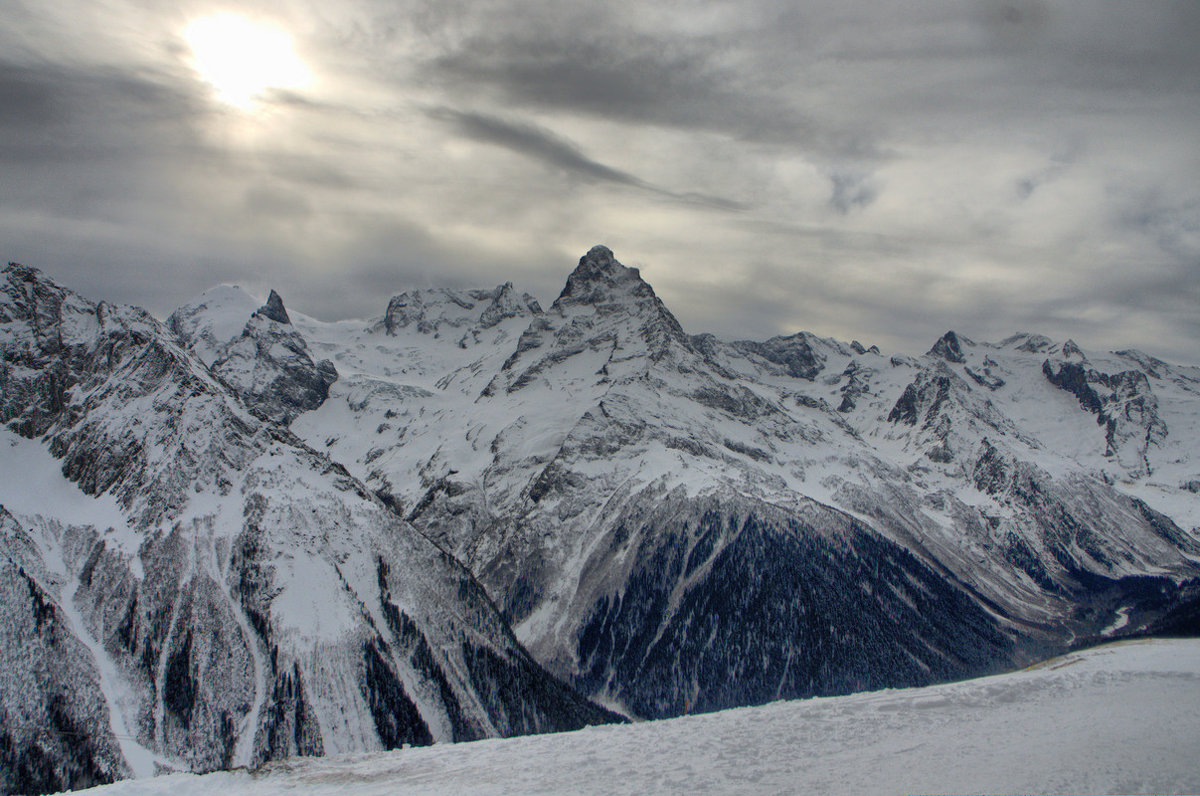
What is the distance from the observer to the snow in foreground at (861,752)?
3878 cm

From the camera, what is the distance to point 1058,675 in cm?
5528

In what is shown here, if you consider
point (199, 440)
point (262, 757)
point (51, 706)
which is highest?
point (199, 440)

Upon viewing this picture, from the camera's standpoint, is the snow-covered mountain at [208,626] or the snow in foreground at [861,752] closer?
the snow in foreground at [861,752]

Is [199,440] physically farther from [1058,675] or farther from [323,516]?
[1058,675]

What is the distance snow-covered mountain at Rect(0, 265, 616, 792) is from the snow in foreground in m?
110

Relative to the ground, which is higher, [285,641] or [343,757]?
[343,757]

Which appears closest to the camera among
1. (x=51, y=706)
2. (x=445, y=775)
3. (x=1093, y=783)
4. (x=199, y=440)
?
(x=1093, y=783)

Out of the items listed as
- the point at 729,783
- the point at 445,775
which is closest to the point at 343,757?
the point at 445,775

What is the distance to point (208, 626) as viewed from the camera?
162 metres

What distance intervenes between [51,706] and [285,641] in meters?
38.5

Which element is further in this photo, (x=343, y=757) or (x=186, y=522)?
(x=186, y=522)

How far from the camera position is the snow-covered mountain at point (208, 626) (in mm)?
140875

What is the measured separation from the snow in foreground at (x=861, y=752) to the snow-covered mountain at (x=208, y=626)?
361 feet

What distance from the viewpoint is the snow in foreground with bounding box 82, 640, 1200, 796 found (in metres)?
38.8
